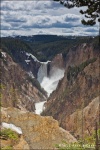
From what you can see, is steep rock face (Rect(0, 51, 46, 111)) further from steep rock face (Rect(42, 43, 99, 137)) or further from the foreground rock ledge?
the foreground rock ledge

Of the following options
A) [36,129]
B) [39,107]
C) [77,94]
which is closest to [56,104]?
[77,94]

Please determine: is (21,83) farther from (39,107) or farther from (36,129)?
(36,129)

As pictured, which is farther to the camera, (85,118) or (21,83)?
(21,83)

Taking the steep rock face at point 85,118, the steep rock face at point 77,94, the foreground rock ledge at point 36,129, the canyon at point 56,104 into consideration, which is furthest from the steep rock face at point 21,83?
the foreground rock ledge at point 36,129

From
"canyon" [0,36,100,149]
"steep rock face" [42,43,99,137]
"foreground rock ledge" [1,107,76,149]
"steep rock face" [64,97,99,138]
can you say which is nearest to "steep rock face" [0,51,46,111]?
"canyon" [0,36,100,149]

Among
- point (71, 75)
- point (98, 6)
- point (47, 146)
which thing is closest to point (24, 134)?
point (47, 146)

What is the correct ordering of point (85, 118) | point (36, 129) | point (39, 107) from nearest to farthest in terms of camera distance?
point (36, 129)
point (85, 118)
point (39, 107)

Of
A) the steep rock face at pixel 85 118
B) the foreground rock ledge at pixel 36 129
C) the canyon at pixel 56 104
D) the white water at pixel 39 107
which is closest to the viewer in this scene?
the foreground rock ledge at pixel 36 129

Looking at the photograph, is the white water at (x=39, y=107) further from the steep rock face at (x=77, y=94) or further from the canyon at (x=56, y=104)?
the steep rock face at (x=77, y=94)
